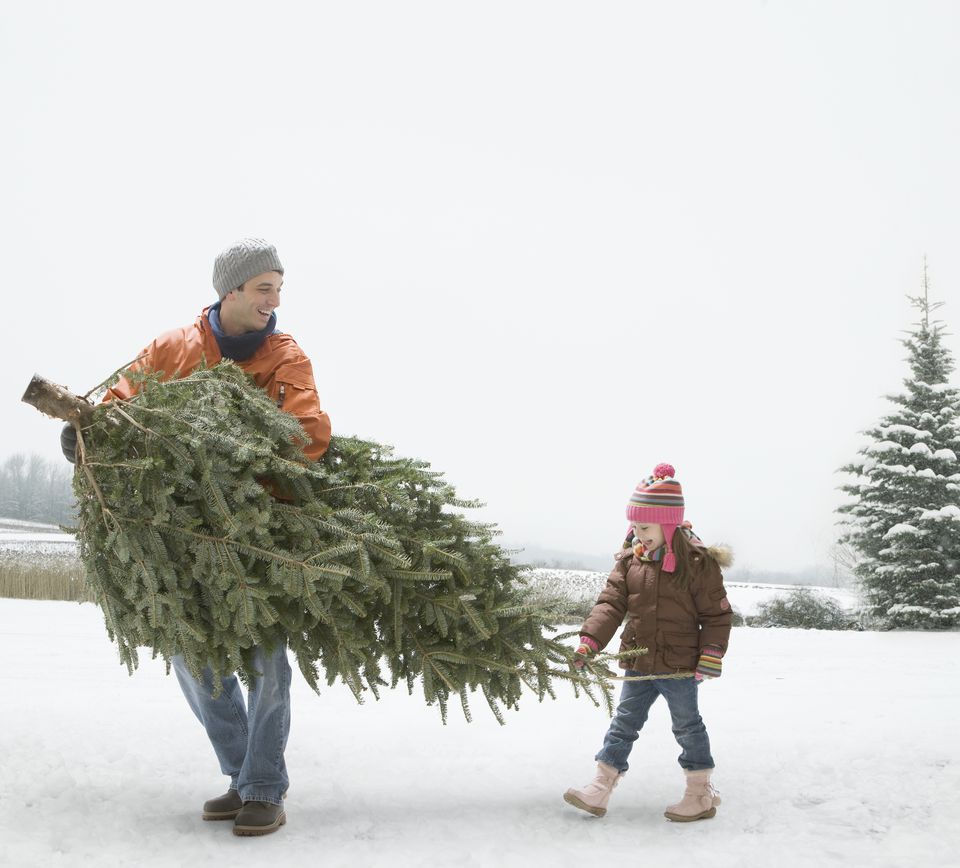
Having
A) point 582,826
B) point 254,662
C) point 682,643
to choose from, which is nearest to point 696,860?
point 582,826

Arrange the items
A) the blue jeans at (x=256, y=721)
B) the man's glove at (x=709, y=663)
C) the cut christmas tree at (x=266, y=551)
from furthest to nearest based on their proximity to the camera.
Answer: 1. the man's glove at (x=709, y=663)
2. the blue jeans at (x=256, y=721)
3. the cut christmas tree at (x=266, y=551)

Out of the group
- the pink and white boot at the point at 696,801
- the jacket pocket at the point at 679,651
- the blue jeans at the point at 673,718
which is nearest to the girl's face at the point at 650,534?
the jacket pocket at the point at 679,651

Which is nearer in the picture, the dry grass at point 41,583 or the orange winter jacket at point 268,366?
the orange winter jacket at point 268,366

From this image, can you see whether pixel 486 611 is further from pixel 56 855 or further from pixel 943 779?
pixel 943 779

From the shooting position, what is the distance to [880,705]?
6488 mm

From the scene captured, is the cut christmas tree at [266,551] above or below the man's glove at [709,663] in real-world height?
above

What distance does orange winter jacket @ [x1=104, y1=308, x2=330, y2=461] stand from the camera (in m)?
3.74

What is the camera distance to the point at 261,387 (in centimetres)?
390

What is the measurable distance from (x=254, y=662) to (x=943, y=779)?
3188 mm

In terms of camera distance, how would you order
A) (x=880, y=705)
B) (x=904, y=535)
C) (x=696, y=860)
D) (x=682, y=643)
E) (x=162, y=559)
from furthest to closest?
1. (x=904, y=535)
2. (x=880, y=705)
3. (x=682, y=643)
4. (x=696, y=860)
5. (x=162, y=559)

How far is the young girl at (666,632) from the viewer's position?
13.5ft

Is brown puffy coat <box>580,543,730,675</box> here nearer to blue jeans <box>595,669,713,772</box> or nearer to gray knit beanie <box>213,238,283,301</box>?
blue jeans <box>595,669,713,772</box>

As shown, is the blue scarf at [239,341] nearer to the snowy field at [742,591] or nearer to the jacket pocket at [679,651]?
the jacket pocket at [679,651]

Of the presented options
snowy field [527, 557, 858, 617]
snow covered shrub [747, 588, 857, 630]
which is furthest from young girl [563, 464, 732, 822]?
snow covered shrub [747, 588, 857, 630]
